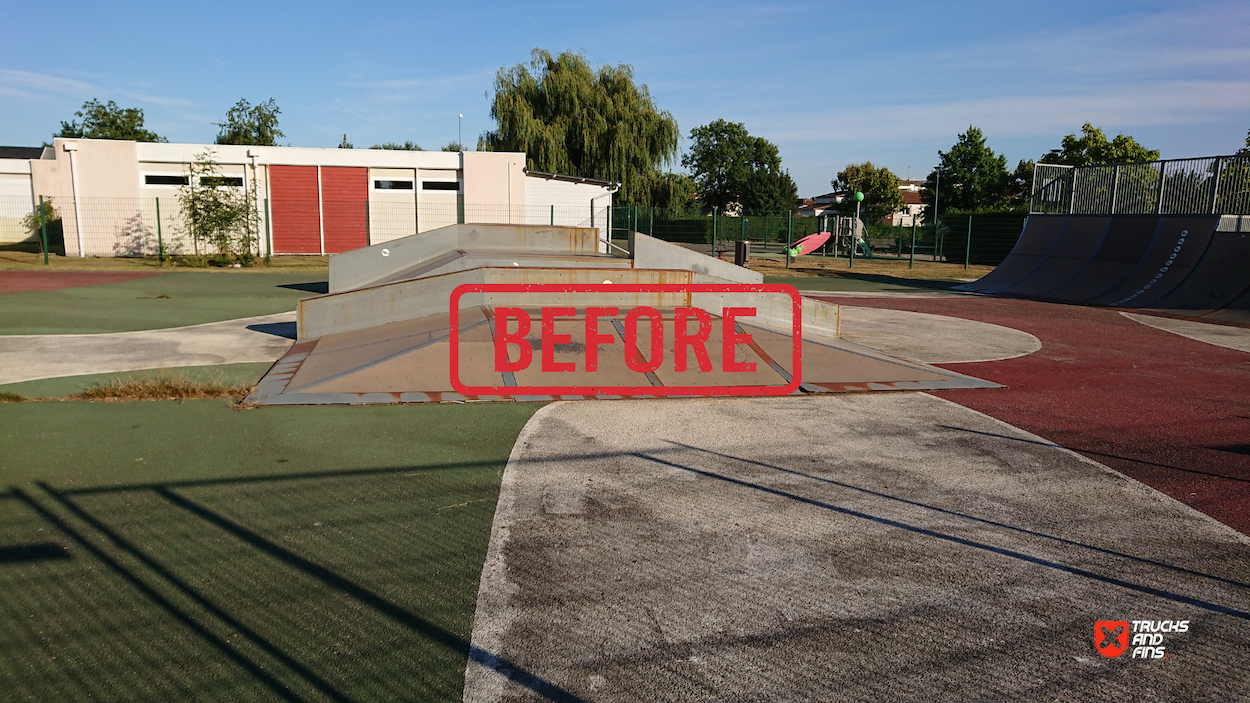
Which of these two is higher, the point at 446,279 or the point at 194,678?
the point at 446,279

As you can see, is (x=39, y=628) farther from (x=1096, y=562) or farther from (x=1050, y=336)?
(x=1050, y=336)

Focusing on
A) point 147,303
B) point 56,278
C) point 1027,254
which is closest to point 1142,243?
point 1027,254

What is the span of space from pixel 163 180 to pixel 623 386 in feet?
98.6

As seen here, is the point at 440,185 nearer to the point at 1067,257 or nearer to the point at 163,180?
the point at 163,180

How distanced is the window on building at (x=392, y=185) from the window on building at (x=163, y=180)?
7.51 metres

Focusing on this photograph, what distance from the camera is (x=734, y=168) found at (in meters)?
86.5

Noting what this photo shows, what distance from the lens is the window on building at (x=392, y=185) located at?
31.9m

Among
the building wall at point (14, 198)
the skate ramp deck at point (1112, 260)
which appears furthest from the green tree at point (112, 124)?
the skate ramp deck at point (1112, 260)

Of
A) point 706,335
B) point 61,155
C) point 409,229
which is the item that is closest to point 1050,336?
point 706,335

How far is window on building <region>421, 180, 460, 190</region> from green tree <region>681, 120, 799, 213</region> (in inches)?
2189

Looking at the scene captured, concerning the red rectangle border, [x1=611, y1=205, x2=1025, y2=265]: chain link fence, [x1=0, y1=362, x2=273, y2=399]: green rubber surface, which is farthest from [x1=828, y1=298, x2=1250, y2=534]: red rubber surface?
[x1=611, y1=205, x2=1025, y2=265]: chain link fence

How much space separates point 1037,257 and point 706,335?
64.1ft

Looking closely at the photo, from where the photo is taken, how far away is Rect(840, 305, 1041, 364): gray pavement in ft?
37.1

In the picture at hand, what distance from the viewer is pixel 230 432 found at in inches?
254
